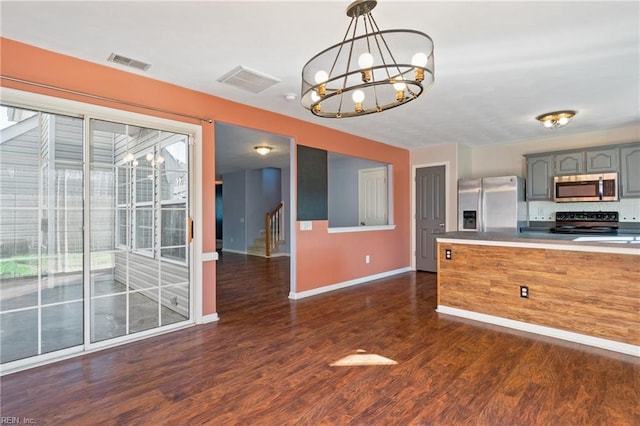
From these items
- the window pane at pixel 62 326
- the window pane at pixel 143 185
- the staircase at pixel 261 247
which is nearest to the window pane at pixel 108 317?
the window pane at pixel 62 326

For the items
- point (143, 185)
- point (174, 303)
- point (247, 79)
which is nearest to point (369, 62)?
point (247, 79)

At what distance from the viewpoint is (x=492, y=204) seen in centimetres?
576

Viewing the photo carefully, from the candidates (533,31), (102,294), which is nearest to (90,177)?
(102,294)

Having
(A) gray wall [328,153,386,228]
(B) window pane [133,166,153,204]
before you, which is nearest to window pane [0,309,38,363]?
(B) window pane [133,166,153,204]

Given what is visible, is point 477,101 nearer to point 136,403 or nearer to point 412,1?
point 412,1

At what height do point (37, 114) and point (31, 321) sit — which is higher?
point (37, 114)

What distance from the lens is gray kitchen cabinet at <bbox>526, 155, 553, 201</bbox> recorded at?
18.2 feet

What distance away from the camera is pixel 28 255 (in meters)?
2.65

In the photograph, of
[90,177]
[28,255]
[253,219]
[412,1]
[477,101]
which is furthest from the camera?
[253,219]

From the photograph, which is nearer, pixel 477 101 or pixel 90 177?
pixel 90 177

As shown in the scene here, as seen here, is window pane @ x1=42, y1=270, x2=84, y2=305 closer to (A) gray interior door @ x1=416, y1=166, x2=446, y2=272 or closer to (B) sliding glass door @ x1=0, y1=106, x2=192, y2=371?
(B) sliding glass door @ x1=0, y1=106, x2=192, y2=371

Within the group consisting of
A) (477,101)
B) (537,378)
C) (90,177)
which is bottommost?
(537,378)

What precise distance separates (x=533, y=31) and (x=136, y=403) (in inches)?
155

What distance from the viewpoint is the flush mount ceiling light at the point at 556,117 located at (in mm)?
4320
